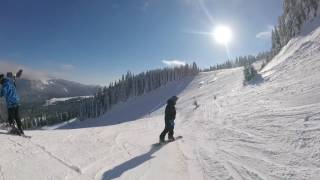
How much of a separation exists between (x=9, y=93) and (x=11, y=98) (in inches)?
8.8

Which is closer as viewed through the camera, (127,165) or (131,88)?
(127,165)

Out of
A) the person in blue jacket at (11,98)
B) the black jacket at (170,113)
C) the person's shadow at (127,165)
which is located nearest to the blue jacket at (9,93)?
the person in blue jacket at (11,98)

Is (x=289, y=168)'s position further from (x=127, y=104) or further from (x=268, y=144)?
(x=127, y=104)

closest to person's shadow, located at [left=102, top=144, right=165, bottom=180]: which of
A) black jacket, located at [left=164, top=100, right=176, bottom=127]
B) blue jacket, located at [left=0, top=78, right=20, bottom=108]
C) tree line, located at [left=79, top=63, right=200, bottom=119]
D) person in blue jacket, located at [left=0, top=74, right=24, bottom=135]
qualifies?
black jacket, located at [left=164, top=100, right=176, bottom=127]

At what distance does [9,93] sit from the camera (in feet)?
45.9

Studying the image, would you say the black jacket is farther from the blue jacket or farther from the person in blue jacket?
the blue jacket

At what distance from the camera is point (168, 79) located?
162m

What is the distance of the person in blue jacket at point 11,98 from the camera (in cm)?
1392

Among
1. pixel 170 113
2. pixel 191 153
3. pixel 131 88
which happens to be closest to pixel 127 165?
pixel 191 153

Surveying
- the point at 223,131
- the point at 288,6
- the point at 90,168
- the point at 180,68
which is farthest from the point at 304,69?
the point at 180,68

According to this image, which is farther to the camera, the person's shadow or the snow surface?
the person's shadow

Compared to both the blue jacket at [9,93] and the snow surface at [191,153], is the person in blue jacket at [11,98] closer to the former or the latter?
the blue jacket at [9,93]

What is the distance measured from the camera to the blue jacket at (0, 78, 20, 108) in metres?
13.9

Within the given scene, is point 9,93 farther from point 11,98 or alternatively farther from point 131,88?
point 131,88
